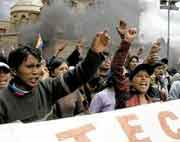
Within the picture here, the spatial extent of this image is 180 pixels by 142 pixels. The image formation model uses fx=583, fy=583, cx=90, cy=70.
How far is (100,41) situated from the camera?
358 cm

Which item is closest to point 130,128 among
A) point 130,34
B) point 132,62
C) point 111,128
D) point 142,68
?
point 111,128

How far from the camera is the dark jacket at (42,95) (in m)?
3.48

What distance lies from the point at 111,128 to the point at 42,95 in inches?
19.5

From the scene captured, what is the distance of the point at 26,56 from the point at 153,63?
1.67 m

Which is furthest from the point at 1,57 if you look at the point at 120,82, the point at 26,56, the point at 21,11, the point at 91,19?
the point at 21,11

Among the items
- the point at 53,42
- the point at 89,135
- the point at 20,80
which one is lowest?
the point at 53,42

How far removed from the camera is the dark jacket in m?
3.48

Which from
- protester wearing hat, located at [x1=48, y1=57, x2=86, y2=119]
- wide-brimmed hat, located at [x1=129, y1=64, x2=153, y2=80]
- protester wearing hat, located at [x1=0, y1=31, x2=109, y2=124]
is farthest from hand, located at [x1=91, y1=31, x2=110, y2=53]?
wide-brimmed hat, located at [x1=129, y1=64, x2=153, y2=80]

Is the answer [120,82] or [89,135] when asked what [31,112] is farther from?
[120,82]

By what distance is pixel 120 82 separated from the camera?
15.0 ft

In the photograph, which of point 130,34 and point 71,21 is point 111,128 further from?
point 71,21

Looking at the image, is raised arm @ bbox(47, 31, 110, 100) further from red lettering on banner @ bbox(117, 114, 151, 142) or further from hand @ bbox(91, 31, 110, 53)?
red lettering on banner @ bbox(117, 114, 151, 142)

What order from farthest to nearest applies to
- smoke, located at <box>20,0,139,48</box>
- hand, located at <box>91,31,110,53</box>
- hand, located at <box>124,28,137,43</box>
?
1. smoke, located at <box>20,0,139,48</box>
2. hand, located at <box>124,28,137,43</box>
3. hand, located at <box>91,31,110,53</box>

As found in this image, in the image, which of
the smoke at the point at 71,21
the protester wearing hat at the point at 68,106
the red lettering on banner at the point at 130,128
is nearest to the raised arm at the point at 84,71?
the red lettering on banner at the point at 130,128
